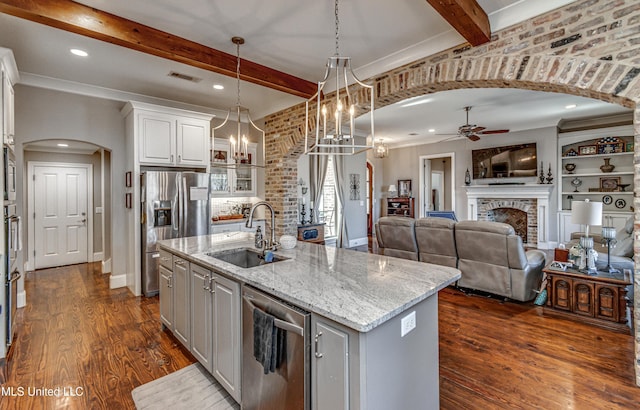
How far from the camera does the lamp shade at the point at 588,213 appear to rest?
348cm

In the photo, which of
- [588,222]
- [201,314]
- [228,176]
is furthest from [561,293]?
[228,176]

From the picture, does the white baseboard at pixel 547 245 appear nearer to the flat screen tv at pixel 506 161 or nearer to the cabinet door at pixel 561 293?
the flat screen tv at pixel 506 161

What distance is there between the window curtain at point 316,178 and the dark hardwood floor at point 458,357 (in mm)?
3528

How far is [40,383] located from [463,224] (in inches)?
173

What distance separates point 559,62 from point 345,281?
96.5 inches

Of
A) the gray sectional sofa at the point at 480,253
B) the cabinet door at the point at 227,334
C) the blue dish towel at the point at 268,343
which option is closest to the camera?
the blue dish towel at the point at 268,343

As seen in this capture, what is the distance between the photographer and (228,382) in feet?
6.79

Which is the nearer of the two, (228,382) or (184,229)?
(228,382)

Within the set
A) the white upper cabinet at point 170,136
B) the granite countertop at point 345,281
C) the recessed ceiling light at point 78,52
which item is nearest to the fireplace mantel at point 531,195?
the granite countertop at point 345,281

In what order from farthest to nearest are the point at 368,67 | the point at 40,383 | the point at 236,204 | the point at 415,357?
the point at 236,204
the point at 368,67
the point at 40,383
the point at 415,357

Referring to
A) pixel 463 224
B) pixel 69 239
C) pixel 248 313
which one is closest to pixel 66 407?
pixel 248 313

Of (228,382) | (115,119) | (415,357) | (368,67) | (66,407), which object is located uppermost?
(368,67)

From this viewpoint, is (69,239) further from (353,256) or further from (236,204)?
(353,256)

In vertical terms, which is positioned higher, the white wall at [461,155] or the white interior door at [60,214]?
the white wall at [461,155]
